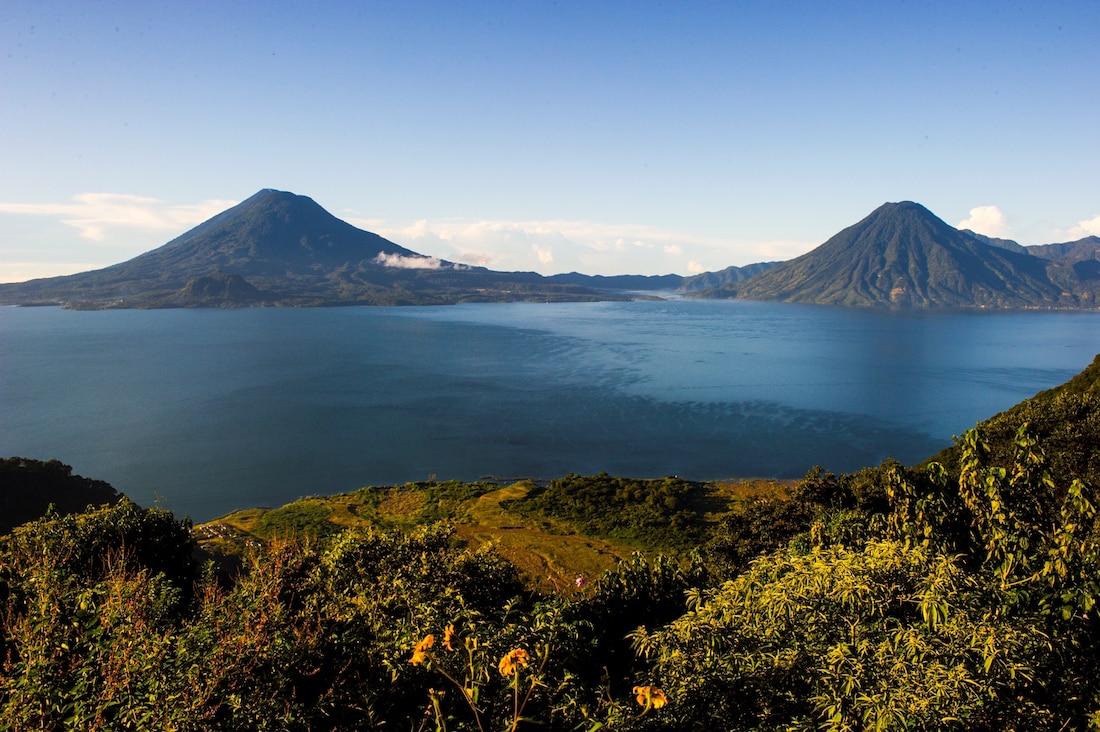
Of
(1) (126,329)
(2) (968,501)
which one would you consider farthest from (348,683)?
(1) (126,329)

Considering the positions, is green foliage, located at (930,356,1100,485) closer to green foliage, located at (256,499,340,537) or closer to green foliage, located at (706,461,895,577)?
green foliage, located at (706,461,895,577)

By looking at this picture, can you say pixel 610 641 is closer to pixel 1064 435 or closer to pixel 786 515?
pixel 786 515

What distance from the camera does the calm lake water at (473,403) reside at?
47406 mm

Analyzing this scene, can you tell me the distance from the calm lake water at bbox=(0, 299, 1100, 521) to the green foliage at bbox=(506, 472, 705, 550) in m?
6.00

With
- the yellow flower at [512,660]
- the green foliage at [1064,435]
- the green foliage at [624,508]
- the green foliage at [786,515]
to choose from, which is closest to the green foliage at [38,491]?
the green foliage at [624,508]

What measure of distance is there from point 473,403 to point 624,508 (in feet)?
112

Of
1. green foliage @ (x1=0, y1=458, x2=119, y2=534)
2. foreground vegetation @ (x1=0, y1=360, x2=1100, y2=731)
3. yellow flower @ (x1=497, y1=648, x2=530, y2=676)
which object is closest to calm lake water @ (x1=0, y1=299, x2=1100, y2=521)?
green foliage @ (x1=0, y1=458, x2=119, y2=534)

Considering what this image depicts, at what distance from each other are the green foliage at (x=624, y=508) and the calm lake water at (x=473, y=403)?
6.00 meters

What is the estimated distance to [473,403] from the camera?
2640 inches

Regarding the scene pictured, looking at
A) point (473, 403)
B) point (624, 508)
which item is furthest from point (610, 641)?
point (473, 403)

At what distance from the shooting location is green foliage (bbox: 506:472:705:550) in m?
32.3

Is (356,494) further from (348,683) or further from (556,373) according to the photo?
(556,373)

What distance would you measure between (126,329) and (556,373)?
11634cm

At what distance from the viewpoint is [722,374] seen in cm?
8531
